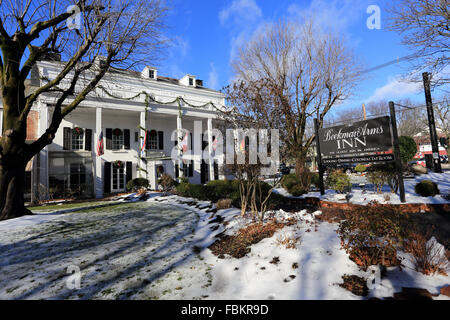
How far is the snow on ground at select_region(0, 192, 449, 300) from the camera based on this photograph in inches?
103

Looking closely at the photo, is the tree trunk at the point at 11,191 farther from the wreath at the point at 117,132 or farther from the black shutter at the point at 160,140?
the black shutter at the point at 160,140

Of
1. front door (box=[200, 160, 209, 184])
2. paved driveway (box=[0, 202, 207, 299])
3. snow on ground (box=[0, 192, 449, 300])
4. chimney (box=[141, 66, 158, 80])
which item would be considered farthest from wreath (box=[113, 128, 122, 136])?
snow on ground (box=[0, 192, 449, 300])

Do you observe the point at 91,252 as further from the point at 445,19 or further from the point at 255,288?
the point at 445,19

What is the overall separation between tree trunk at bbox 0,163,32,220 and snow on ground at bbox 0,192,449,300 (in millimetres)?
1856

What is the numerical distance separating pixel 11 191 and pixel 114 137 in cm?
1070

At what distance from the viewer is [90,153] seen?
625 inches

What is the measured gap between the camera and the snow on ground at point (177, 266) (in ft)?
8.59

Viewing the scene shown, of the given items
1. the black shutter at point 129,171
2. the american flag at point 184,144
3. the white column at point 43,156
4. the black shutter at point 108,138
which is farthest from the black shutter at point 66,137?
the american flag at point 184,144

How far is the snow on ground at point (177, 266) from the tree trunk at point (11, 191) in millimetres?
1856

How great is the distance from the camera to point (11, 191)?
7074 mm

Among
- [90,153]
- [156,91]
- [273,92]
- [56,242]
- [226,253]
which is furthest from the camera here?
[156,91]

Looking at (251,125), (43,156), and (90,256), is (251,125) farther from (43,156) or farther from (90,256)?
(43,156)

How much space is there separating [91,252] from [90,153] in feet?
46.6
